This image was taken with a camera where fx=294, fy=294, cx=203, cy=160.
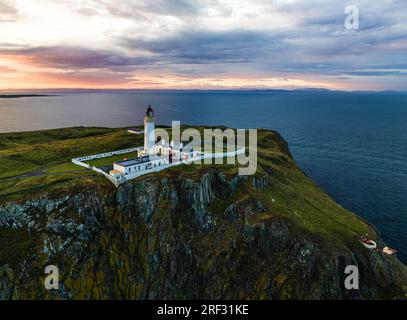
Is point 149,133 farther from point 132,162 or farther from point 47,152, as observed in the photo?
point 47,152

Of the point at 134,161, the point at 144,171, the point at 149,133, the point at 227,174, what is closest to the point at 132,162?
the point at 134,161

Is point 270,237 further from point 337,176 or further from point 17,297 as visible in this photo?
point 337,176

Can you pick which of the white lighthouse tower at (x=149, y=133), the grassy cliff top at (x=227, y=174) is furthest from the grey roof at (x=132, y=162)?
the white lighthouse tower at (x=149, y=133)

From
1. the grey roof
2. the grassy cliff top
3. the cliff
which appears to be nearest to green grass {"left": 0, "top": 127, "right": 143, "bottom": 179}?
the grassy cliff top

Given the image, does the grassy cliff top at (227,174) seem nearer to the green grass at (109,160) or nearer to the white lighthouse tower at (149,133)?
the green grass at (109,160)

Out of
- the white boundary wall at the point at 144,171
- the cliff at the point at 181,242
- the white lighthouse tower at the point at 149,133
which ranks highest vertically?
the white lighthouse tower at the point at 149,133

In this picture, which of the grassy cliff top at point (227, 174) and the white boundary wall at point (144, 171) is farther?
the white boundary wall at point (144, 171)

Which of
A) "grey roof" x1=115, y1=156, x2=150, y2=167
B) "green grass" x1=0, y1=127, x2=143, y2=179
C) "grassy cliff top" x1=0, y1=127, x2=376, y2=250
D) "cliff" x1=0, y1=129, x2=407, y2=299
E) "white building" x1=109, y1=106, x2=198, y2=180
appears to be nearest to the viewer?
"cliff" x1=0, y1=129, x2=407, y2=299

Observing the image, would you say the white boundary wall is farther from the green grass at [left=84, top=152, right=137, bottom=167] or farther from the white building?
the green grass at [left=84, top=152, right=137, bottom=167]

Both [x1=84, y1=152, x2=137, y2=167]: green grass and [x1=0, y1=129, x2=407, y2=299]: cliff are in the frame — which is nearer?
[x1=0, y1=129, x2=407, y2=299]: cliff

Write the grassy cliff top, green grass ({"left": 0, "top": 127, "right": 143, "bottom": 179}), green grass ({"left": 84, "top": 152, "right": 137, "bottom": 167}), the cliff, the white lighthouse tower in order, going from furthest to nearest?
the white lighthouse tower, green grass ({"left": 0, "top": 127, "right": 143, "bottom": 179}), green grass ({"left": 84, "top": 152, "right": 137, "bottom": 167}), the grassy cliff top, the cliff
